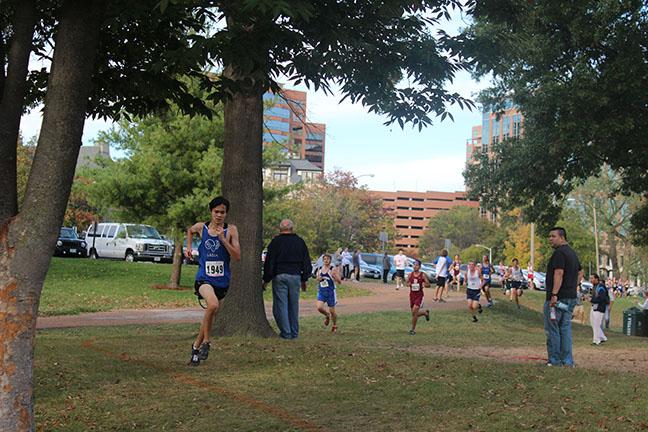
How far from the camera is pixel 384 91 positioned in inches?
394

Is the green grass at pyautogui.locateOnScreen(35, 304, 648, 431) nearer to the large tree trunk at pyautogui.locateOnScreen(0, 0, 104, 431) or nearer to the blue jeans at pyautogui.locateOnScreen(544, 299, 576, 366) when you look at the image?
the large tree trunk at pyautogui.locateOnScreen(0, 0, 104, 431)

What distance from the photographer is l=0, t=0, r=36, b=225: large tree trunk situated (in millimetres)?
5809

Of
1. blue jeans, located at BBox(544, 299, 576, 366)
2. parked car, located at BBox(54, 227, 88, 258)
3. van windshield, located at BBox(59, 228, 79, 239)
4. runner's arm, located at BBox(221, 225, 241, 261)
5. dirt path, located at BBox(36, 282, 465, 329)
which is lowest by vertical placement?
dirt path, located at BBox(36, 282, 465, 329)

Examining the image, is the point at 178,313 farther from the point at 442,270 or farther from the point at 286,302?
the point at 442,270

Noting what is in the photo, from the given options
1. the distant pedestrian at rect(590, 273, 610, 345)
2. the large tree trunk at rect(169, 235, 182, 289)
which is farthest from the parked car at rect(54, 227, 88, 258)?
the distant pedestrian at rect(590, 273, 610, 345)

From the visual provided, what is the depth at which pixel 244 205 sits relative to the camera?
37.2ft

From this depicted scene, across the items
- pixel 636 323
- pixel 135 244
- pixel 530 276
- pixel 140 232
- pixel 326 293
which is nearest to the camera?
pixel 326 293

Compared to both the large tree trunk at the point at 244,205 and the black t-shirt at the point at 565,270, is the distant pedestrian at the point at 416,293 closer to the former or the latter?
the large tree trunk at the point at 244,205

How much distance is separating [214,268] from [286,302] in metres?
3.40

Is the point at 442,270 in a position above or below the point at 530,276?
below

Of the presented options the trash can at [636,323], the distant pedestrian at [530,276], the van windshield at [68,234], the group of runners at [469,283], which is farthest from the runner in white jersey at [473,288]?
the van windshield at [68,234]

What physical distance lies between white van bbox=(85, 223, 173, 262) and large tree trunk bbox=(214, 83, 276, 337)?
30290 millimetres

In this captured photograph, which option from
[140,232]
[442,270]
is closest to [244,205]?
[442,270]

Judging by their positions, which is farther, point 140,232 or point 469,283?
point 140,232
